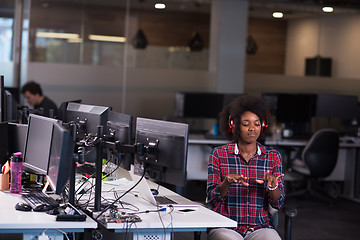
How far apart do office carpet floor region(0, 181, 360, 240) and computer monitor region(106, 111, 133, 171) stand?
116 cm

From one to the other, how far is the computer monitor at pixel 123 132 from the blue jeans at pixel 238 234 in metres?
0.62

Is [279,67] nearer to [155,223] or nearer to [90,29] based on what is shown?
[90,29]

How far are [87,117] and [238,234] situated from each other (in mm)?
1299

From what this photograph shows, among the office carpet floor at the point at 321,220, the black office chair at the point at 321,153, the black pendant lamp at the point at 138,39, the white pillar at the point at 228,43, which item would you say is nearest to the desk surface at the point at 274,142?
the black office chair at the point at 321,153

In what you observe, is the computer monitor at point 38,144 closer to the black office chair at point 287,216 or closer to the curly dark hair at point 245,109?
the black office chair at point 287,216

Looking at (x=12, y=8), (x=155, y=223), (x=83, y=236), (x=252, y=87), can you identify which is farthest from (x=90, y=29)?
(x=155, y=223)

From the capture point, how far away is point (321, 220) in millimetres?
6039

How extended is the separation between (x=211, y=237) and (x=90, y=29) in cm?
590

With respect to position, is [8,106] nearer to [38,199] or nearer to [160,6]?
[38,199]

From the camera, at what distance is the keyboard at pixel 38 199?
3.01 metres

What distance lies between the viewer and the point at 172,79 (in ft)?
29.1

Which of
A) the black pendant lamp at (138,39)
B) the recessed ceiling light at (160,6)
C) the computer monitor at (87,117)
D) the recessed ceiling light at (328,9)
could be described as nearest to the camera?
the computer monitor at (87,117)

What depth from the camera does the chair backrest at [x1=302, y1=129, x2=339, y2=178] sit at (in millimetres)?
6609

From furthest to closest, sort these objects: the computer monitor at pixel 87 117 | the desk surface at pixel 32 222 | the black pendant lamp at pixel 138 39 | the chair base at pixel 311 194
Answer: the black pendant lamp at pixel 138 39 < the chair base at pixel 311 194 < the computer monitor at pixel 87 117 < the desk surface at pixel 32 222
